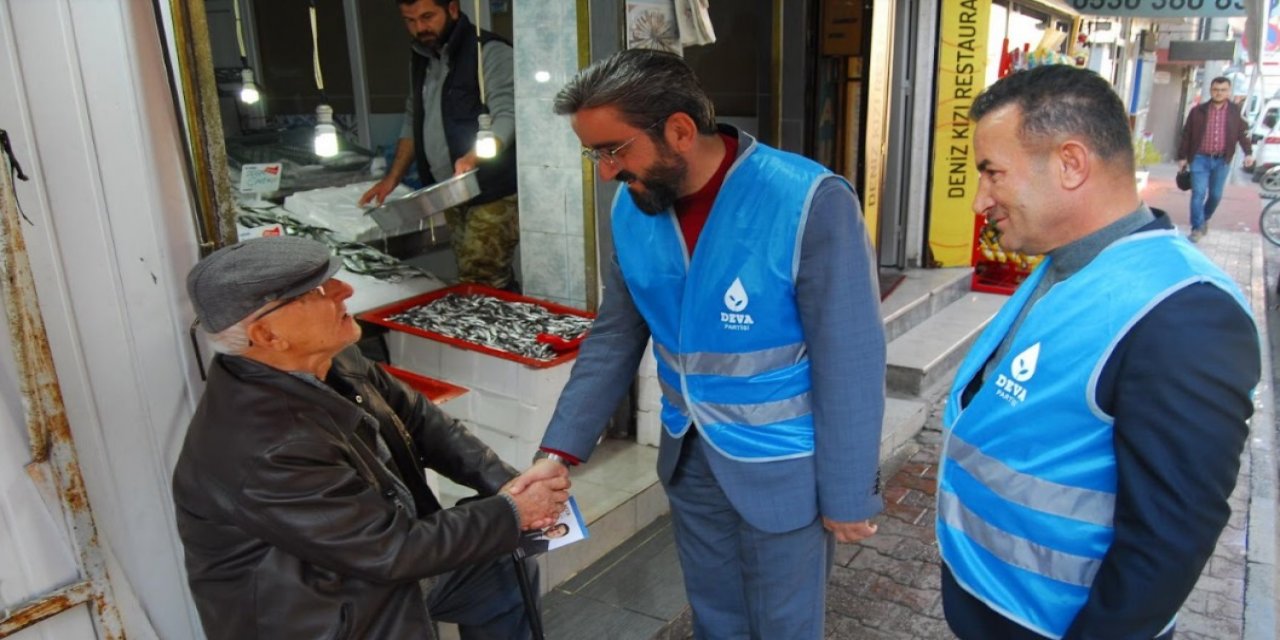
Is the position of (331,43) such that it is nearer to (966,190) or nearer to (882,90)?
(882,90)

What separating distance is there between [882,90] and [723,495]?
214 inches

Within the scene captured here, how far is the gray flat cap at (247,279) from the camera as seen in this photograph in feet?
6.41

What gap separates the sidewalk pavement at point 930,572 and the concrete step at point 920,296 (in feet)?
4.27

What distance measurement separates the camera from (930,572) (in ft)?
12.7

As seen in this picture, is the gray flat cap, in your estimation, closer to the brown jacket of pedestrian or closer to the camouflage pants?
the camouflage pants

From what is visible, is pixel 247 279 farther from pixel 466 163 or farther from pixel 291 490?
pixel 466 163

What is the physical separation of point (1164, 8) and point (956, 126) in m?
3.18

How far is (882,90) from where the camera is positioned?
6.94 meters

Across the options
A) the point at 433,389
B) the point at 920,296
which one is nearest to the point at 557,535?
the point at 433,389

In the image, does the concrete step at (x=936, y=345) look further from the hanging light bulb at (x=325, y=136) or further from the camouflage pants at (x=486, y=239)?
the hanging light bulb at (x=325, y=136)

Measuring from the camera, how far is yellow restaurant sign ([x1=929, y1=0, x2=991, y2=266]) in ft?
24.7

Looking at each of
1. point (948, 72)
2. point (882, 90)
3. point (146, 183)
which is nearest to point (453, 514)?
point (146, 183)

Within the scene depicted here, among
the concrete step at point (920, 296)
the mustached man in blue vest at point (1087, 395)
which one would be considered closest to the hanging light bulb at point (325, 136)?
the mustached man in blue vest at point (1087, 395)

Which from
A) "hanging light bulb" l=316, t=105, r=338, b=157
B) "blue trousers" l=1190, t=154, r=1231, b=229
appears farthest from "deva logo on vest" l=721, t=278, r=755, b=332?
"blue trousers" l=1190, t=154, r=1231, b=229
